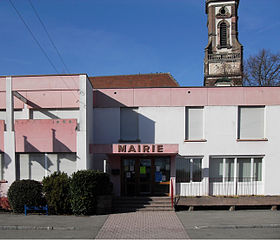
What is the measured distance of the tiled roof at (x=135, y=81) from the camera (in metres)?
26.1

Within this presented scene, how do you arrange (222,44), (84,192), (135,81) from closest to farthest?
(84,192)
(135,81)
(222,44)

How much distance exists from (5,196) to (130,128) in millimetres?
6405

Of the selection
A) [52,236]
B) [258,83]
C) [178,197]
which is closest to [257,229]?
[178,197]

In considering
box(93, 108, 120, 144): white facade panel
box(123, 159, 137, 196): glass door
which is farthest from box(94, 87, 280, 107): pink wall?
box(123, 159, 137, 196): glass door

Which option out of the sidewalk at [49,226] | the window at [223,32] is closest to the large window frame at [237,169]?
the sidewalk at [49,226]

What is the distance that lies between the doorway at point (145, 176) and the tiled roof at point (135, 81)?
13365mm

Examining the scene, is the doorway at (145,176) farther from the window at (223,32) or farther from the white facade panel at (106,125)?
the window at (223,32)

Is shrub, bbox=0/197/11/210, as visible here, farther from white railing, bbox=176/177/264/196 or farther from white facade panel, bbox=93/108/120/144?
white railing, bbox=176/177/264/196

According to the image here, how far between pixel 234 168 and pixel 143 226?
614 centimetres

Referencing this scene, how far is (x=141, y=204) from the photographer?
1207cm

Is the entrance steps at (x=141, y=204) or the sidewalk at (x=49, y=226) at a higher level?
the sidewalk at (x=49, y=226)

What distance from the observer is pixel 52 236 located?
8227mm

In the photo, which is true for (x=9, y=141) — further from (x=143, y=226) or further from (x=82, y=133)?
(x=143, y=226)

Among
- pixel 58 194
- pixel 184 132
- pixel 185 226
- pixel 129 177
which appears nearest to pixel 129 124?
pixel 129 177
